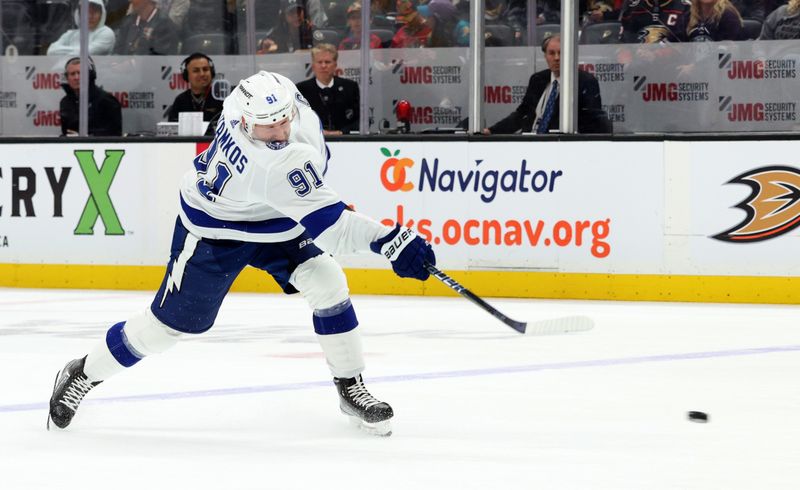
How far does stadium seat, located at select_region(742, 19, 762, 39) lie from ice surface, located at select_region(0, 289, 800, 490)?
67.9 inches

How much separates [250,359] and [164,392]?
2.86ft

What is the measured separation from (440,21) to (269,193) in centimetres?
478

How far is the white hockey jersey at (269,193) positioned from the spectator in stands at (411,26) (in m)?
4.51

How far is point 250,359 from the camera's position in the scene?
5.14 m

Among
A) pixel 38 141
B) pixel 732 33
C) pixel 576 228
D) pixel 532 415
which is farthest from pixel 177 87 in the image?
pixel 532 415

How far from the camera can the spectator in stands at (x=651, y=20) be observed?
762 centimetres

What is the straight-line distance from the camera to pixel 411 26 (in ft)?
26.4

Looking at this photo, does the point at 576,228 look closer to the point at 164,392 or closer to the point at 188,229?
the point at 164,392

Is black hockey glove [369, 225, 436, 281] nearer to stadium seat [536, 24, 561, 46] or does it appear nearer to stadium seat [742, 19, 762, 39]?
stadium seat [536, 24, 561, 46]

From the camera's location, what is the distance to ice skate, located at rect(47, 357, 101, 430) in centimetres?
365

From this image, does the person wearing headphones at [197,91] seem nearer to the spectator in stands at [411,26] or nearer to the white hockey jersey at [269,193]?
the spectator in stands at [411,26]

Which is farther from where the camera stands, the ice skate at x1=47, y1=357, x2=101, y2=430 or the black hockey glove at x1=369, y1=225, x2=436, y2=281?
the ice skate at x1=47, y1=357, x2=101, y2=430

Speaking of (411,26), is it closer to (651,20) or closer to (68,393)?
(651,20)

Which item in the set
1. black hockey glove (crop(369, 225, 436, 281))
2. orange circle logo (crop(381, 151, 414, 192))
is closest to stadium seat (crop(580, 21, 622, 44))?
orange circle logo (crop(381, 151, 414, 192))
